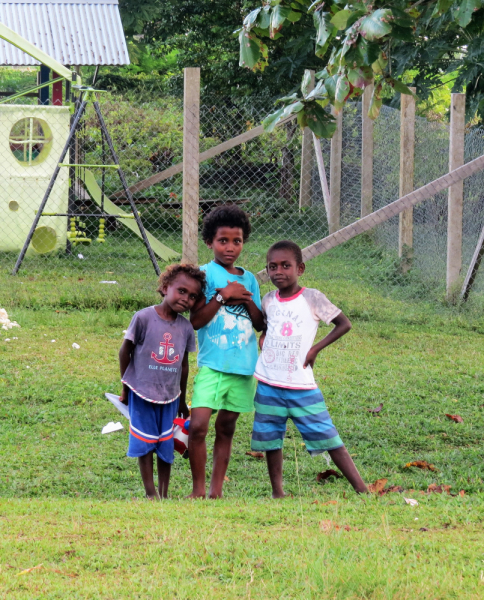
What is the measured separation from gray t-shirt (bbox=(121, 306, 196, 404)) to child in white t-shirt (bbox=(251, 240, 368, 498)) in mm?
434

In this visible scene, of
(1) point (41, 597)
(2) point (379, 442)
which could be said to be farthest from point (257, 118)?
(1) point (41, 597)

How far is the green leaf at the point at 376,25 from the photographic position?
322cm

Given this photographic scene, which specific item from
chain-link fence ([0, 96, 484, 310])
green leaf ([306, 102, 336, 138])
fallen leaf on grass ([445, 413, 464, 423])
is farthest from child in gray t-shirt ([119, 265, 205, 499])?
chain-link fence ([0, 96, 484, 310])

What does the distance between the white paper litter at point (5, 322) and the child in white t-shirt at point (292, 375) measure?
427 centimetres

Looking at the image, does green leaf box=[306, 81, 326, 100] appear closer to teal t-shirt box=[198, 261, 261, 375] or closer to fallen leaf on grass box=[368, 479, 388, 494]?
teal t-shirt box=[198, 261, 261, 375]

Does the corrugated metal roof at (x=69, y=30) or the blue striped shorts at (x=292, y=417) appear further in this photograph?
the corrugated metal roof at (x=69, y=30)

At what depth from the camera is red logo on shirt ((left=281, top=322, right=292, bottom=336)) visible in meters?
4.01

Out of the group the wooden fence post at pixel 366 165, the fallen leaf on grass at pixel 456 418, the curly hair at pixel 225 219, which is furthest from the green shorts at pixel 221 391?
the wooden fence post at pixel 366 165

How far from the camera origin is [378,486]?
4.24 meters

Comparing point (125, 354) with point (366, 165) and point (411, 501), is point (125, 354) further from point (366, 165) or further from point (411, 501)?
point (366, 165)

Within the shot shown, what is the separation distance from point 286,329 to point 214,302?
389 mm

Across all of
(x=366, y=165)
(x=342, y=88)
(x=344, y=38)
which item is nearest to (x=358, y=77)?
(x=342, y=88)

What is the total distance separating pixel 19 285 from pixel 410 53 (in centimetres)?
756

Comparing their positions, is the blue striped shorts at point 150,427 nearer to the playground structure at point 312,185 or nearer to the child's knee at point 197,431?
the child's knee at point 197,431
